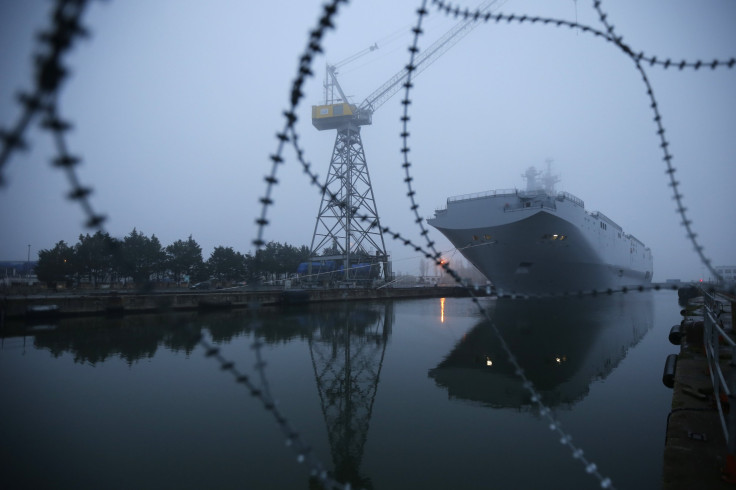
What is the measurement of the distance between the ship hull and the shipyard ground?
1600cm

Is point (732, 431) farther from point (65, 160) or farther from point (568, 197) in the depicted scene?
point (568, 197)

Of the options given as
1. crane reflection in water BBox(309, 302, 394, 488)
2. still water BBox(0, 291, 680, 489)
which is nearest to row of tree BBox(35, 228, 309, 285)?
crane reflection in water BBox(309, 302, 394, 488)

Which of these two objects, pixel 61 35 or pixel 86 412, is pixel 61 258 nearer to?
pixel 86 412

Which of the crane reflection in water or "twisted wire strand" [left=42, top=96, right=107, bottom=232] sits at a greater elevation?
"twisted wire strand" [left=42, top=96, right=107, bottom=232]

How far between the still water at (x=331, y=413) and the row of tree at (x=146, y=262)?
21.7m

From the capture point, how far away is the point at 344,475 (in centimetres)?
538

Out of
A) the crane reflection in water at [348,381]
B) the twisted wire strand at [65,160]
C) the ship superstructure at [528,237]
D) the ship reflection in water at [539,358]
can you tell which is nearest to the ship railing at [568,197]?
the ship superstructure at [528,237]

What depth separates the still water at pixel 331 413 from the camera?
5418mm

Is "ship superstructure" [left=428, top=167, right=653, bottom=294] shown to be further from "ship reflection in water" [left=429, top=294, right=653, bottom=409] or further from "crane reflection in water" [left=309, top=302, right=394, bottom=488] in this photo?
"crane reflection in water" [left=309, top=302, right=394, bottom=488]

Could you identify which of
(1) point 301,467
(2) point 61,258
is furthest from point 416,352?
(2) point 61,258

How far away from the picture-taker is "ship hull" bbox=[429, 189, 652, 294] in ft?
71.9

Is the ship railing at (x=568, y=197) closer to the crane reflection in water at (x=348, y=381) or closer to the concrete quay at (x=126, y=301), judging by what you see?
the crane reflection in water at (x=348, y=381)

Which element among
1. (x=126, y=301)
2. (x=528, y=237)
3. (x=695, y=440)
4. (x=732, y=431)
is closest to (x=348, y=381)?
(x=695, y=440)

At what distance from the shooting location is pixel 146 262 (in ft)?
143
